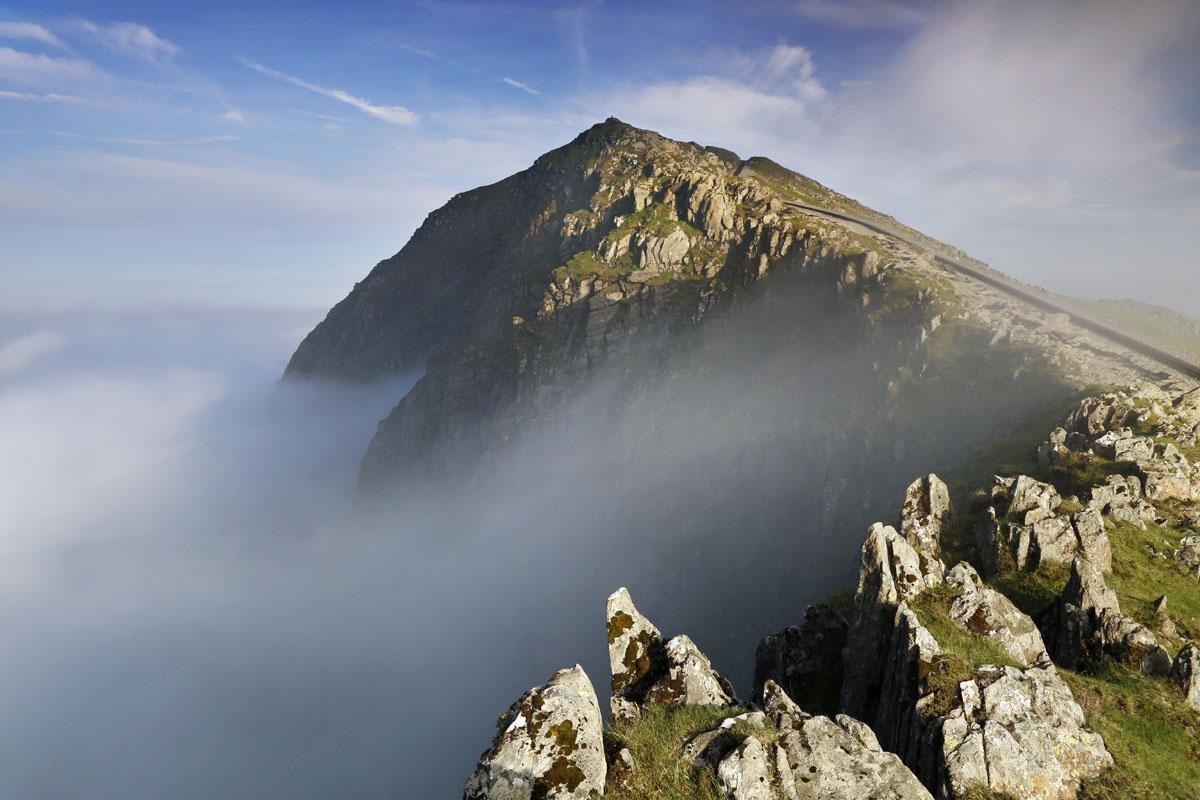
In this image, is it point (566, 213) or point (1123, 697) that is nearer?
point (1123, 697)

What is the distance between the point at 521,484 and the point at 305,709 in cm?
9120

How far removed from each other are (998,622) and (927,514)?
1416 centimetres

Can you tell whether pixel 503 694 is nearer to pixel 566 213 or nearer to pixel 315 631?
pixel 315 631

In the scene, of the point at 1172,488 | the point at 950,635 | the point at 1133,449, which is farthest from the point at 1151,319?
the point at 950,635

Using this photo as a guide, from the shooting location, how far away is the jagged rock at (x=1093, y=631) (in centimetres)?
1734

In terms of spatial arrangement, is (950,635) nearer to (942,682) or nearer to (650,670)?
(942,682)

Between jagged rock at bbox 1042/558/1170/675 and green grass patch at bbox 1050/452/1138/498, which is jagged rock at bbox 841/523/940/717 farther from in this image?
green grass patch at bbox 1050/452/1138/498

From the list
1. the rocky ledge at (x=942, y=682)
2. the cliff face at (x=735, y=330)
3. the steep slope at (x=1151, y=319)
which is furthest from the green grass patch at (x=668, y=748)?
the steep slope at (x=1151, y=319)

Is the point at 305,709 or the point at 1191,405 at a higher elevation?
the point at 1191,405

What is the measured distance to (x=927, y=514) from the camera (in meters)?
32.2

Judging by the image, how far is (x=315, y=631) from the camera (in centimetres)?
17538

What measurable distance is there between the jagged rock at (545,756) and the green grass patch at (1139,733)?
490 inches

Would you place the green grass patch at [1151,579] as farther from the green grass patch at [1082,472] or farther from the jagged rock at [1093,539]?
the green grass patch at [1082,472]

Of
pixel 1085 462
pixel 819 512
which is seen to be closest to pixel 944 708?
pixel 1085 462
